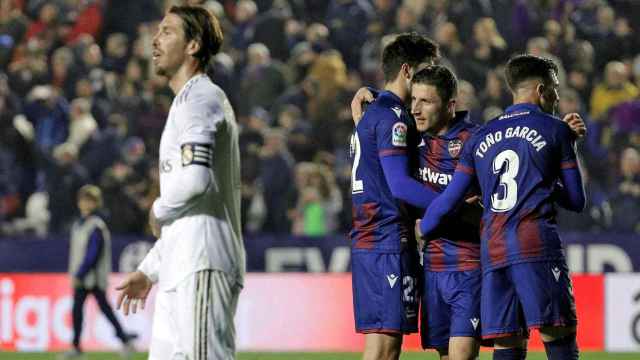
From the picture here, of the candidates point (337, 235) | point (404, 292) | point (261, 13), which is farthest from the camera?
point (261, 13)

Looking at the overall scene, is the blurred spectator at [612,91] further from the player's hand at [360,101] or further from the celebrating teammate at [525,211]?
the celebrating teammate at [525,211]

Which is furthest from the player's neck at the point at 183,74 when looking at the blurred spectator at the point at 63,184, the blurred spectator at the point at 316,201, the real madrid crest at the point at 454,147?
the blurred spectator at the point at 63,184

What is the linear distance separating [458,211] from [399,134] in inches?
20.2

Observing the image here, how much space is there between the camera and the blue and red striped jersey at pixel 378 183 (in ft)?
20.8

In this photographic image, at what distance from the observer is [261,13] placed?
17.3 meters

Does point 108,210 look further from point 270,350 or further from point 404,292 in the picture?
point 404,292

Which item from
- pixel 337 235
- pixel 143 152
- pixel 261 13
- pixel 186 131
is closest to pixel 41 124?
pixel 143 152

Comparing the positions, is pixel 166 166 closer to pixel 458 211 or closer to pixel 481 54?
pixel 458 211

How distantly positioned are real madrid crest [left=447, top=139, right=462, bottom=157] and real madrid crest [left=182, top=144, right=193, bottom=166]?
2.23m

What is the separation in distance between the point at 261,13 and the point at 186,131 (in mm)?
12908

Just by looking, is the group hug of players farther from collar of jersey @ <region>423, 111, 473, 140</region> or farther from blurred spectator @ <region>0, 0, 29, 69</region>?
blurred spectator @ <region>0, 0, 29, 69</region>

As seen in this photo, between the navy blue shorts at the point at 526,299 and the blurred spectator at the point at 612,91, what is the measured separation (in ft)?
30.2

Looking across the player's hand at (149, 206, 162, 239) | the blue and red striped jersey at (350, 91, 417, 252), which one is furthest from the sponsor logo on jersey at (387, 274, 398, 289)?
the player's hand at (149, 206, 162, 239)

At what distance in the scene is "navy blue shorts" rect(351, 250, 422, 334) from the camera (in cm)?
634
